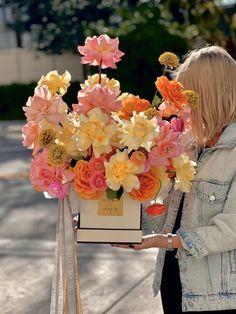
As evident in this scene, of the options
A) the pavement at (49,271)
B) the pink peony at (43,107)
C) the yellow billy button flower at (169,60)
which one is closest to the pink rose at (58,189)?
the pink peony at (43,107)

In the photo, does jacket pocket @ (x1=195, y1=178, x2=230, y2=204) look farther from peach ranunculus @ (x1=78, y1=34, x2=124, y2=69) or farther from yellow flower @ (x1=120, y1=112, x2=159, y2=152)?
peach ranunculus @ (x1=78, y1=34, x2=124, y2=69)

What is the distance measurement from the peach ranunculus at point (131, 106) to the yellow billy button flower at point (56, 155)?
10.2 inches

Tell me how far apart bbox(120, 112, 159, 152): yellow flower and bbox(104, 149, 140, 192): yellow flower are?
1.8 inches

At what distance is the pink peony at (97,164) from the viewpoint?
2.12m

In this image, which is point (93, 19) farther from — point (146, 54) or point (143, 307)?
point (143, 307)

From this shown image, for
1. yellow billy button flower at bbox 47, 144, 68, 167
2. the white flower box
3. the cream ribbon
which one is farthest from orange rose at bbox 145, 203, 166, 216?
yellow billy button flower at bbox 47, 144, 68, 167

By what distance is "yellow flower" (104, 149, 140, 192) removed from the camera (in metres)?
2.08

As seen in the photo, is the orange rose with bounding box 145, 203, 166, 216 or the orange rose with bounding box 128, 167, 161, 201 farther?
the orange rose with bounding box 145, 203, 166, 216

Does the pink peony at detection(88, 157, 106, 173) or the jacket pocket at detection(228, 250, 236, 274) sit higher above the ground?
the pink peony at detection(88, 157, 106, 173)

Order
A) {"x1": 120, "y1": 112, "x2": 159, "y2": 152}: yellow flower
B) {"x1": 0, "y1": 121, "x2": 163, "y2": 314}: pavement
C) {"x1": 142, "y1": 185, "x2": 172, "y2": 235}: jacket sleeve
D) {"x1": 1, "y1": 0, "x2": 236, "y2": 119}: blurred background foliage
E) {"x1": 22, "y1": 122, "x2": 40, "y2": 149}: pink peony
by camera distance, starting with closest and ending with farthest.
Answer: {"x1": 120, "y1": 112, "x2": 159, "y2": 152}: yellow flower < {"x1": 22, "y1": 122, "x2": 40, "y2": 149}: pink peony < {"x1": 142, "y1": 185, "x2": 172, "y2": 235}: jacket sleeve < {"x1": 0, "y1": 121, "x2": 163, "y2": 314}: pavement < {"x1": 1, "y1": 0, "x2": 236, "y2": 119}: blurred background foliage

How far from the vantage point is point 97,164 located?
6.97 ft

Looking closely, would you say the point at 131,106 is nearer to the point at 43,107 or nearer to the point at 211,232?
the point at 43,107

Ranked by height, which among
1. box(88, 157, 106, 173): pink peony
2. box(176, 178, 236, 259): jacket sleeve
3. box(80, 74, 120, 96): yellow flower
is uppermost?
box(80, 74, 120, 96): yellow flower

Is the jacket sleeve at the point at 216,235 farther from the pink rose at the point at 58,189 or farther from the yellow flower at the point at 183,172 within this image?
the pink rose at the point at 58,189
